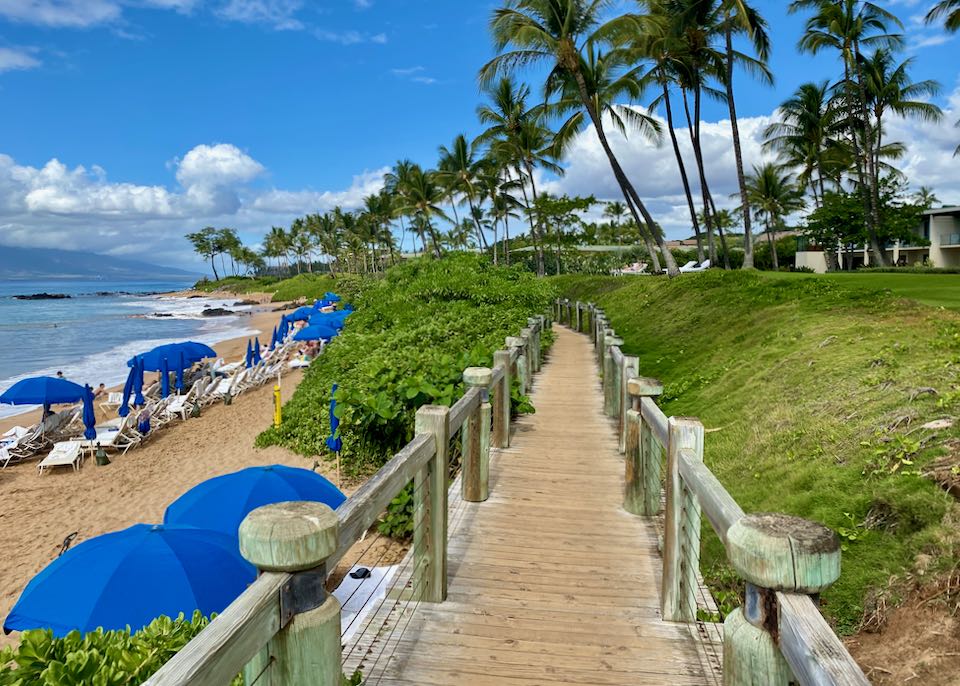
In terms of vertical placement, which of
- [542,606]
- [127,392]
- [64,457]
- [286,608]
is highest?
[286,608]

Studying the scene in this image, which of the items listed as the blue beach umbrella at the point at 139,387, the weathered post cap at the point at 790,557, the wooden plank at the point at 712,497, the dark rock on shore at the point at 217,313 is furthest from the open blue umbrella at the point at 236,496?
the dark rock on shore at the point at 217,313

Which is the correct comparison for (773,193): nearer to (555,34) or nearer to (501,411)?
(555,34)

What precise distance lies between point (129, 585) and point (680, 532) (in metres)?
3.89

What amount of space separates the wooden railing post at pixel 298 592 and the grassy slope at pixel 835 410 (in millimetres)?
3384

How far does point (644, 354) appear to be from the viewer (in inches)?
563

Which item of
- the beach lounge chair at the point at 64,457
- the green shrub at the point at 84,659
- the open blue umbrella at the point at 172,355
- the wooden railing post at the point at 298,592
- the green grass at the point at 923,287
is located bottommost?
the beach lounge chair at the point at 64,457

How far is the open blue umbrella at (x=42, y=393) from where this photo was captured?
1423 cm

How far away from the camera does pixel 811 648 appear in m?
1.38

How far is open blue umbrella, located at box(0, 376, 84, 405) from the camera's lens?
14234 millimetres

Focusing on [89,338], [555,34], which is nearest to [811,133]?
[555,34]

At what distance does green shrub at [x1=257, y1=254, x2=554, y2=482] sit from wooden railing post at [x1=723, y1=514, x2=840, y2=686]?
507cm

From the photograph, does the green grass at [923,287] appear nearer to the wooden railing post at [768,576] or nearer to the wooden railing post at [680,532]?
the wooden railing post at [680,532]

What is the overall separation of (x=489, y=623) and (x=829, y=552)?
229 centimetres

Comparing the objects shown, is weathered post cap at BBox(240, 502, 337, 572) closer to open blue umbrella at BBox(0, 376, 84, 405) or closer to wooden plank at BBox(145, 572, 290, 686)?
wooden plank at BBox(145, 572, 290, 686)
